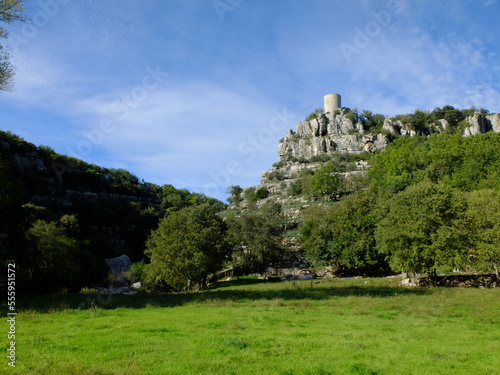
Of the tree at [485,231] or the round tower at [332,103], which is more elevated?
the round tower at [332,103]

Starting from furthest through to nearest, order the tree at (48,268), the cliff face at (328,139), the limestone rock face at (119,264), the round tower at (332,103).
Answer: the round tower at (332,103)
the cliff face at (328,139)
the limestone rock face at (119,264)
the tree at (48,268)

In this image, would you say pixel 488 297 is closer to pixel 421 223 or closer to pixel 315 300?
pixel 421 223

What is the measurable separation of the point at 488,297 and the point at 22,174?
8322 cm

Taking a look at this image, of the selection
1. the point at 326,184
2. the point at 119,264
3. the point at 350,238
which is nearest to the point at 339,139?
the point at 326,184

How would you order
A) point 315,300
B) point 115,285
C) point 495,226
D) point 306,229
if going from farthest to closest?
point 306,229 < point 115,285 < point 495,226 < point 315,300

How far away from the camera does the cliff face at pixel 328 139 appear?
115625 millimetres

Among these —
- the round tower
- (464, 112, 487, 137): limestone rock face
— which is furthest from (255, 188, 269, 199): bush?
(464, 112, 487, 137): limestone rock face

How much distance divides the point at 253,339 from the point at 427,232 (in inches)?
931

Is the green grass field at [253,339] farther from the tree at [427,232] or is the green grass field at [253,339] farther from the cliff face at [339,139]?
the cliff face at [339,139]

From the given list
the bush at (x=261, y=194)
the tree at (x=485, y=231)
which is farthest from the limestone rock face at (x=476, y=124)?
the tree at (x=485, y=231)

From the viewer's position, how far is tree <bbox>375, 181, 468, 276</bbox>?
2725 centimetres

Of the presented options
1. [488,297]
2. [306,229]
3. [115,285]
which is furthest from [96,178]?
[488,297]

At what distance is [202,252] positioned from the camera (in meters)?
30.7

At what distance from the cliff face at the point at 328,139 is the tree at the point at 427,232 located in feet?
286
